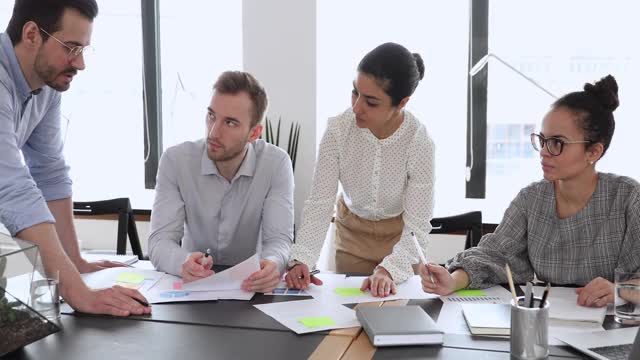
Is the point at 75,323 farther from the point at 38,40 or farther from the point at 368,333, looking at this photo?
the point at 38,40

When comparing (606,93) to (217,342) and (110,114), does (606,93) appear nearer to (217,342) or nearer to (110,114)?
(217,342)

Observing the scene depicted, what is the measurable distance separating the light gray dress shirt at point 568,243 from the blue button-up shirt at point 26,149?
4.21ft

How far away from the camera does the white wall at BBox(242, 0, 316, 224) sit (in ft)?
12.3

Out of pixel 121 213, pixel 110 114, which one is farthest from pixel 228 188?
pixel 110 114

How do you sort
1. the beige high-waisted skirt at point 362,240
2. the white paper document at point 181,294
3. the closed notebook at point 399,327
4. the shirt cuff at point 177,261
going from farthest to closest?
→ 1. the beige high-waisted skirt at point 362,240
2. the shirt cuff at point 177,261
3. the white paper document at point 181,294
4. the closed notebook at point 399,327

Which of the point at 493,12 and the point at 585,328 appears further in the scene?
the point at 493,12

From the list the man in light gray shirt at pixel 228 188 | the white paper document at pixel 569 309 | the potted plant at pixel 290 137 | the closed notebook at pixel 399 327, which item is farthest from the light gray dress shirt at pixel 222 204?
the potted plant at pixel 290 137

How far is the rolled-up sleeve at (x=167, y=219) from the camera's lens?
7.04 feet

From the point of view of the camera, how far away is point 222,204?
2.35 metres

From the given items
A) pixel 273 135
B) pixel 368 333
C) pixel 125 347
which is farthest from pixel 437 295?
pixel 273 135

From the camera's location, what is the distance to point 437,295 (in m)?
1.86

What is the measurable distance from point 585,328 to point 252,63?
8.98 feet

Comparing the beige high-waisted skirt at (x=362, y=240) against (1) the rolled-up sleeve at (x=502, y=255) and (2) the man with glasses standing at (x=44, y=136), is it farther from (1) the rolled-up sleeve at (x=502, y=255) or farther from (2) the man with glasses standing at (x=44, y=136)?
(2) the man with glasses standing at (x=44, y=136)

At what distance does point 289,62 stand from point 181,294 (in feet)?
7.23
